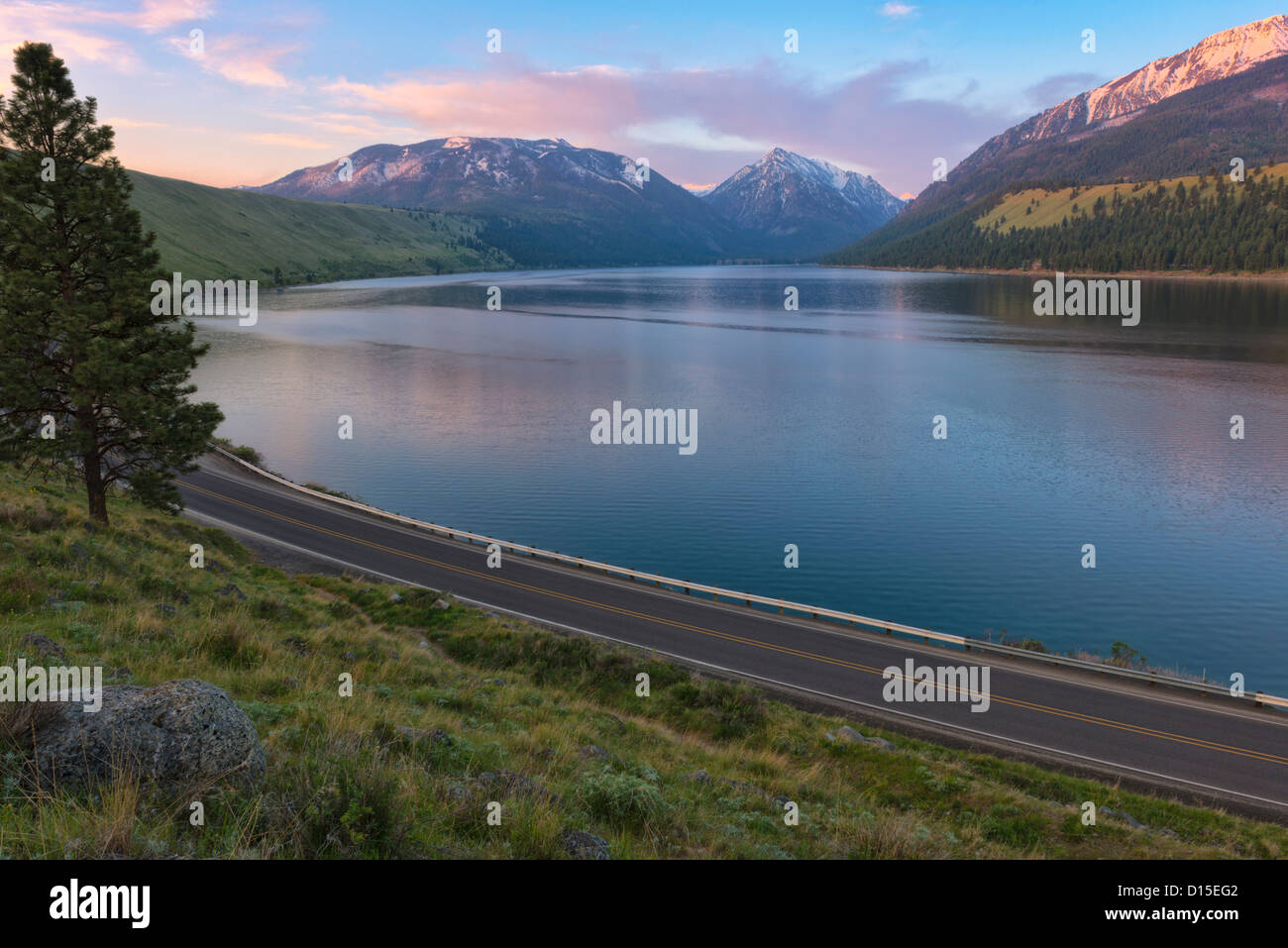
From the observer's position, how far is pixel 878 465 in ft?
212

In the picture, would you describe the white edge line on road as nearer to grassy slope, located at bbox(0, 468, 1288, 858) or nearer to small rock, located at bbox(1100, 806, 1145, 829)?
grassy slope, located at bbox(0, 468, 1288, 858)

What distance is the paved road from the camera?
984 inches

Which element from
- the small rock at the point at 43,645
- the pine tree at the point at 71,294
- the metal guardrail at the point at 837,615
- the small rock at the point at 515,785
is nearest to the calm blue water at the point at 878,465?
the metal guardrail at the point at 837,615

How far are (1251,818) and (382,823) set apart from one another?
989 inches

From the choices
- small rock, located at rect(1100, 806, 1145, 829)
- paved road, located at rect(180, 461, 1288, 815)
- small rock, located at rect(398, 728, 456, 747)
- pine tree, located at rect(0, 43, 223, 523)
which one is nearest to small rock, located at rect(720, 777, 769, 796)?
small rock, located at rect(398, 728, 456, 747)

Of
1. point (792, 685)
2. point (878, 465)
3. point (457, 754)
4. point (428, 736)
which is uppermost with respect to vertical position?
point (878, 465)

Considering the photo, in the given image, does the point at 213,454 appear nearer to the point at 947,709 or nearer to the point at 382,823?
the point at 947,709

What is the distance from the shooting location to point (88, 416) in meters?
30.4

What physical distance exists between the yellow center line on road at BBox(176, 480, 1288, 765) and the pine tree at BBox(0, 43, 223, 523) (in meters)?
15.4

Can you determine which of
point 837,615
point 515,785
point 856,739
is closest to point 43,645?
point 515,785

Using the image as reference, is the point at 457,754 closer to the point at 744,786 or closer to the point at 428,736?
the point at 428,736

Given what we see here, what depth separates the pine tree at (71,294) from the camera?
1089 inches

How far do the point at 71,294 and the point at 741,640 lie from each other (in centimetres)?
3081

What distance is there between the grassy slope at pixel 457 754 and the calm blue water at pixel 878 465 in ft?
57.7
